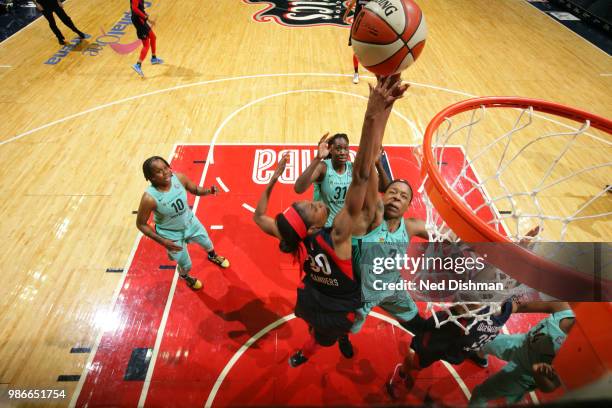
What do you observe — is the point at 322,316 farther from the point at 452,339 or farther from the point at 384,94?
the point at 384,94

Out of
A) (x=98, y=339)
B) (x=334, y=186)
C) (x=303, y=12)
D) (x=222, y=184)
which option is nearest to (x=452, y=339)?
(x=334, y=186)

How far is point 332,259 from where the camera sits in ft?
Result: 8.30

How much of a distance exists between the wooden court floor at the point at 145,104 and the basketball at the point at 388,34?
11.9 feet

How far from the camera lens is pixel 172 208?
3.43 m

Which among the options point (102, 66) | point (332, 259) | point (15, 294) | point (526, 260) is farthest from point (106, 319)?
point (102, 66)

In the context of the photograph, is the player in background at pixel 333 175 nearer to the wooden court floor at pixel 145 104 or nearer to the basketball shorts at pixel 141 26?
the wooden court floor at pixel 145 104

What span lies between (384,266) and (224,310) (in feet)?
6.47

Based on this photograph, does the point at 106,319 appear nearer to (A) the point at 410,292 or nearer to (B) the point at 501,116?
(A) the point at 410,292

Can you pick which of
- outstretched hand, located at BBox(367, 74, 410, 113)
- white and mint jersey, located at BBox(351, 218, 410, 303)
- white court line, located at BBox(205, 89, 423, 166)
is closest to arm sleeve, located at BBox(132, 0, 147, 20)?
white court line, located at BBox(205, 89, 423, 166)

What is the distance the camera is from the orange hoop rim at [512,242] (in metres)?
1.75

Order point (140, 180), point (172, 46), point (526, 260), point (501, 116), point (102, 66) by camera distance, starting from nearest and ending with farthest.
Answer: point (526, 260) < point (140, 180) < point (501, 116) < point (102, 66) < point (172, 46)

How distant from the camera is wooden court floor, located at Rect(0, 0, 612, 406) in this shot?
13.4 feet

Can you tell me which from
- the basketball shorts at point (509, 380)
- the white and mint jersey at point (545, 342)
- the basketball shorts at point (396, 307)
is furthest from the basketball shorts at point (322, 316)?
the white and mint jersey at point (545, 342)

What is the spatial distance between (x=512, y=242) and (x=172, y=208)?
2861 millimetres
